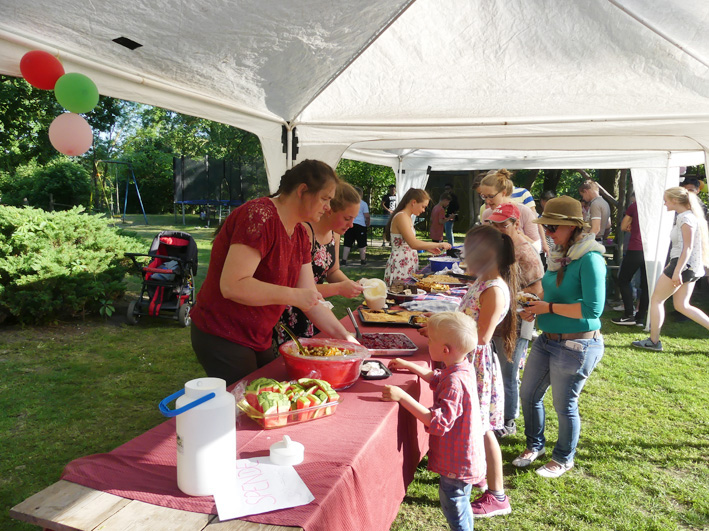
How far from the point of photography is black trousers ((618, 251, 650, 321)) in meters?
6.51

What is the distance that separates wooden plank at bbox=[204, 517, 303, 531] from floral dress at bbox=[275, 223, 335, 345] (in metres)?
1.61

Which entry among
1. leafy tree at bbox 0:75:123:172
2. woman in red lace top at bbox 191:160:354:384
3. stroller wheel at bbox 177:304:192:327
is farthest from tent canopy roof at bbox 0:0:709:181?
leafy tree at bbox 0:75:123:172

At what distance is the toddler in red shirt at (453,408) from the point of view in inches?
69.0

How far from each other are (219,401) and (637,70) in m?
2.82

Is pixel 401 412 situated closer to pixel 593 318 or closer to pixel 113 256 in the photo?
pixel 593 318

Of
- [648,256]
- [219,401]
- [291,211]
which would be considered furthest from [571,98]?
[648,256]

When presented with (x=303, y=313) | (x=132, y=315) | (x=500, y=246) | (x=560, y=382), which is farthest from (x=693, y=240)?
(x=132, y=315)

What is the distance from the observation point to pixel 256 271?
1.98 metres

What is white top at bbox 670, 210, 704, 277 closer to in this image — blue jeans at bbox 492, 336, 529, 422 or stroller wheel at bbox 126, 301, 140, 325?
blue jeans at bbox 492, 336, 529, 422

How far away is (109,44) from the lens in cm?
219

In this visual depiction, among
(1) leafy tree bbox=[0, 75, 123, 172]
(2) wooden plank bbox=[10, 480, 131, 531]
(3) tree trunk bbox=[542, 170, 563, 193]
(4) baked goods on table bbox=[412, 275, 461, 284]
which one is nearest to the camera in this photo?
(2) wooden plank bbox=[10, 480, 131, 531]

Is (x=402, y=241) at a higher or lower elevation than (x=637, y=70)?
lower

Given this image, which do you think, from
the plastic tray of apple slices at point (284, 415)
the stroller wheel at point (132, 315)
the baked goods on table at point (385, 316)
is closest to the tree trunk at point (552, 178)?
the stroller wheel at point (132, 315)

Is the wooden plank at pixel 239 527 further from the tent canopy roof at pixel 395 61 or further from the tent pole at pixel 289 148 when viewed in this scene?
the tent pole at pixel 289 148
